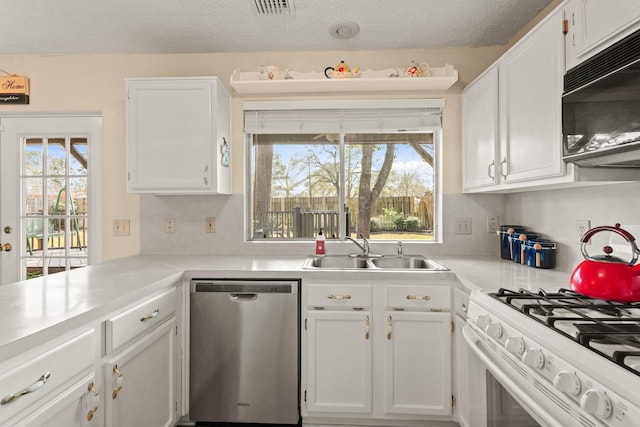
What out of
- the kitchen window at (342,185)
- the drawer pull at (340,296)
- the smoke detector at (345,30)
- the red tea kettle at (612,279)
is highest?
the smoke detector at (345,30)

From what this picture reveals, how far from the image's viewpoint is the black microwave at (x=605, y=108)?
1034 mm

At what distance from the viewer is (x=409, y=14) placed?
214 cm

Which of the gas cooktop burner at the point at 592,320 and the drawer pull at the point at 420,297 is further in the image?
the drawer pull at the point at 420,297

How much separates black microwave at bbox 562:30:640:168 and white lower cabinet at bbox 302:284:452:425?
0.97 meters

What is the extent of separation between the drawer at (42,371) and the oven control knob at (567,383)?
1335 millimetres

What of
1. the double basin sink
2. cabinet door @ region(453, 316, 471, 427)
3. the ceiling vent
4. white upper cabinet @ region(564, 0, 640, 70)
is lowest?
cabinet door @ region(453, 316, 471, 427)

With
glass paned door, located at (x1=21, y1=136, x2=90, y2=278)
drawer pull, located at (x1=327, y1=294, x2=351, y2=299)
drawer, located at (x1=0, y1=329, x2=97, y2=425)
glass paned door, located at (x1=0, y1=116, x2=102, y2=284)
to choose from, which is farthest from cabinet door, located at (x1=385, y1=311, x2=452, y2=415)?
glass paned door, located at (x1=21, y1=136, x2=90, y2=278)

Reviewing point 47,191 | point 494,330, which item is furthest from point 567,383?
point 47,191

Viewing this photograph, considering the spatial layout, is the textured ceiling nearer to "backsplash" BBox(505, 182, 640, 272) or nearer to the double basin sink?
"backsplash" BBox(505, 182, 640, 272)

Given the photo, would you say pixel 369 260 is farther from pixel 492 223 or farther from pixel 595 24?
pixel 595 24

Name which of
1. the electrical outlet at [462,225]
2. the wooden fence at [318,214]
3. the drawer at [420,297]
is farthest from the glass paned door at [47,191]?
the electrical outlet at [462,225]

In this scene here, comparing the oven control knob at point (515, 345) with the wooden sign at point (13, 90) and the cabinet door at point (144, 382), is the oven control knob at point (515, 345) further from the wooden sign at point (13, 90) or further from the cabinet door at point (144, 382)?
the wooden sign at point (13, 90)

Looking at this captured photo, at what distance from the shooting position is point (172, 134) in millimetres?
2305

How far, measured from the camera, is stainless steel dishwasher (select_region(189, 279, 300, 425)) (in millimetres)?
1958
